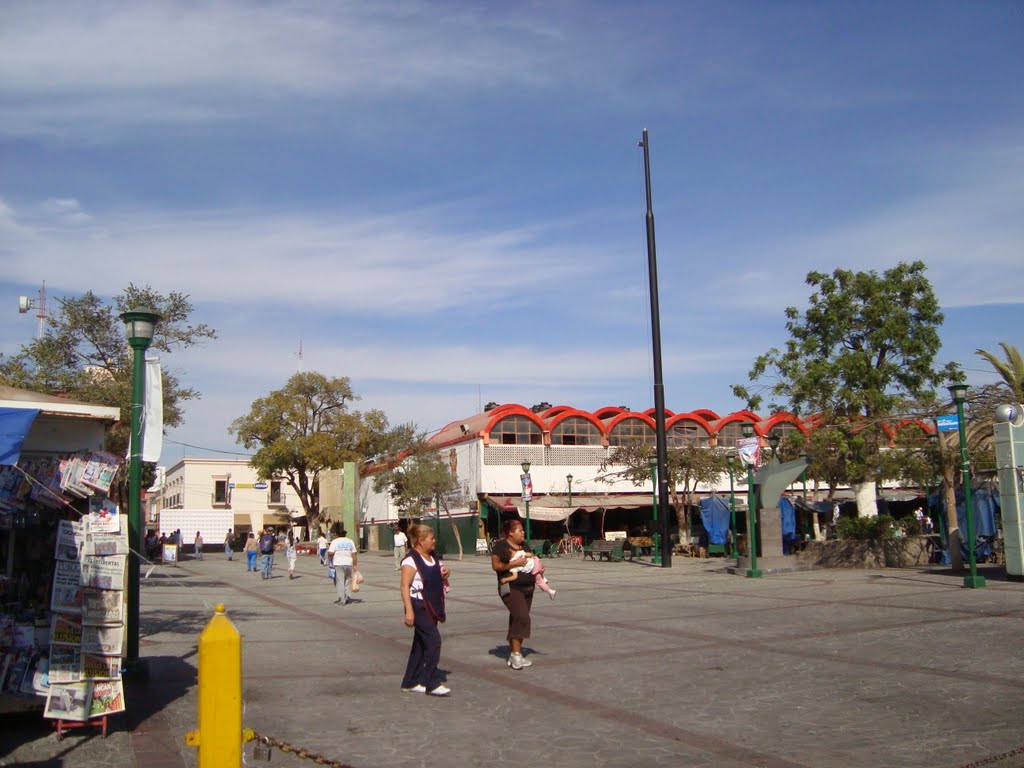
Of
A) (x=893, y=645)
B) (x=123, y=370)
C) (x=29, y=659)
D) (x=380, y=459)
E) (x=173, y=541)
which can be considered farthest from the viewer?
(x=380, y=459)

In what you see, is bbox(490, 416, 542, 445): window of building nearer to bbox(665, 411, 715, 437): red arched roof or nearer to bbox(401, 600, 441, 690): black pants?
bbox(665, 411, 715, 437): red arched roof

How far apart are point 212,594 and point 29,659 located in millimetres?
14715

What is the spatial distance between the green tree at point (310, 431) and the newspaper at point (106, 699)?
46.9m

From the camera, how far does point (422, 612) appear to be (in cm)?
823

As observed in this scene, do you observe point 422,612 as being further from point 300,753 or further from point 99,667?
point 99,667

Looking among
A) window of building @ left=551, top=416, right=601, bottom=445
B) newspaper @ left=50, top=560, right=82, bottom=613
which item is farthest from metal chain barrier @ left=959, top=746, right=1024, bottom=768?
window of building @ left=551, top=416, right=601, bottom=445

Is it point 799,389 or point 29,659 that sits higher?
point 799,389

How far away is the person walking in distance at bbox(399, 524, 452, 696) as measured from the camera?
26.8 feet

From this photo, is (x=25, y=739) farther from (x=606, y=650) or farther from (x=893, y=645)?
(x=893, y=645)

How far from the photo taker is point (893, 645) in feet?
33.5

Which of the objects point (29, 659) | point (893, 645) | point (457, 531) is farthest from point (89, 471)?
point (457, 531)

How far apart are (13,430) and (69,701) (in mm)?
2006

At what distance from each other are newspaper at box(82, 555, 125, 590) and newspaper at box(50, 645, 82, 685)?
18.3 inches

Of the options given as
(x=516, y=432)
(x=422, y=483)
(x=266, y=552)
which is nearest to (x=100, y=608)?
(x=266, y=552)
